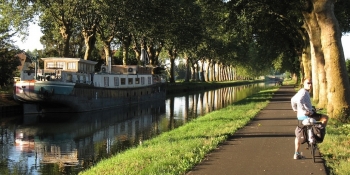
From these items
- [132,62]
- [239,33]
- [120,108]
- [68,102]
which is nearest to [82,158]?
[68,102]

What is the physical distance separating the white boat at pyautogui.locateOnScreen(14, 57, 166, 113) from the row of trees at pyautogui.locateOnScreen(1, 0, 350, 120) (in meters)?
5.47

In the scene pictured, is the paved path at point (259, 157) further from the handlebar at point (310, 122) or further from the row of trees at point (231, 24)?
the row of trees at point (231, 24)

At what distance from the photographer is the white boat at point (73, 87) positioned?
3712 centimetres

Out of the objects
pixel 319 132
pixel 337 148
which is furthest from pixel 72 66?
pixel 319 132

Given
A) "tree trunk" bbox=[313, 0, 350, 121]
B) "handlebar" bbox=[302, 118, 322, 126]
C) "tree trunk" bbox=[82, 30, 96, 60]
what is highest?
"tree trunk" bbox=[82, 30, 96, 60]

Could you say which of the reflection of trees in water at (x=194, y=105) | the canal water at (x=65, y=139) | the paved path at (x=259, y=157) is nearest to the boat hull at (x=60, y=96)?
the canal water at (x=65, y=139)

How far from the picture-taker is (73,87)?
127 ft

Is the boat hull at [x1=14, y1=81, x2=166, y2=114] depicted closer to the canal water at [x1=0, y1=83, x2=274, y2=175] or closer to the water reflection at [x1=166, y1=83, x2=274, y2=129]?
the canal water at [x1=0, y1=83, x2=274, y2=175]

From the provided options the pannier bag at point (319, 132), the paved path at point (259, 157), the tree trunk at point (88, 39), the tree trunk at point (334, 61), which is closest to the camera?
the paved path at point (259, 157)

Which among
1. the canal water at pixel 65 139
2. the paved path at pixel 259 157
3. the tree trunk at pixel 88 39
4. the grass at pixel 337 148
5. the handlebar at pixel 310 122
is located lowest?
the canal water at pixel 65 139

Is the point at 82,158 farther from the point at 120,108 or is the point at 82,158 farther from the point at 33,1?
the point at 33,1

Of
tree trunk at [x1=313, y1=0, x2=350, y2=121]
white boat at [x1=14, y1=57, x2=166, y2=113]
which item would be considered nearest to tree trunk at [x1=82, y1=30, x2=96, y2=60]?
white boat at [x1=14, y1=57, x2=166, y2=113]

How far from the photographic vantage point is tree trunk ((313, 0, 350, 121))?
19.4 m

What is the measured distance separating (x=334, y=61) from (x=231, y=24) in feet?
52.9
